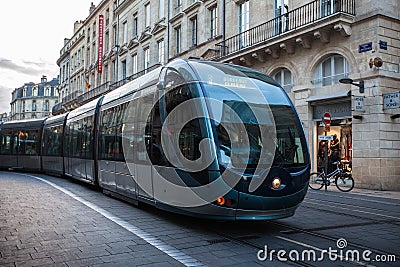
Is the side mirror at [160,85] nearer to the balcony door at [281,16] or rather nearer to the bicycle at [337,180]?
the bicycle at [337,180]

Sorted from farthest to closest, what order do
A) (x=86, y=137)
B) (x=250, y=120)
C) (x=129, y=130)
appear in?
(x=86, y=137) < (x=129, y=130) < (x=250, y=120)

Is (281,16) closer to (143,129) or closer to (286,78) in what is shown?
(286,78)

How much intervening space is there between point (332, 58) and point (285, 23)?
2.99 meters

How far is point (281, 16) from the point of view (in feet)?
62.0

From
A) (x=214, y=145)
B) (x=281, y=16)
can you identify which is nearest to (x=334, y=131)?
(x=281, y=16)

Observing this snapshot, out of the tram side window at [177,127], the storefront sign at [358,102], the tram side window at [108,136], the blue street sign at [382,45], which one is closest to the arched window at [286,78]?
the storefront sign at [358,102]

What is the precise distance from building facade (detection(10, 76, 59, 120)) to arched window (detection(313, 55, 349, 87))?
9397 cm

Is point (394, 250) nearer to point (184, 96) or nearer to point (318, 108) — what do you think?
point (184, 96)

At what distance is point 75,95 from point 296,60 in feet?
132

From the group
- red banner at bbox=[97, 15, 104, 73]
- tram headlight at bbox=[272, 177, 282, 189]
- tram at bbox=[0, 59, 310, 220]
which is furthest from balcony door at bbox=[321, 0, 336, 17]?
red banner at bbox=[97, 15, 104, 73]

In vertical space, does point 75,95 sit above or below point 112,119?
above

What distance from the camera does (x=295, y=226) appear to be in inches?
288

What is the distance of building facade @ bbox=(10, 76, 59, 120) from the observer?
105062mm

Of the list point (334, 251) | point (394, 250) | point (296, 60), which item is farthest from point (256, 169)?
point (296, 60)
